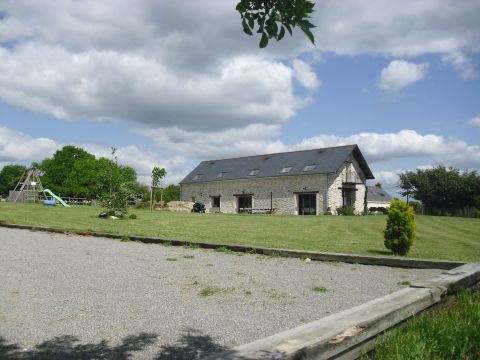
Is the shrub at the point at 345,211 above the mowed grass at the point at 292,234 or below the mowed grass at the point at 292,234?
above

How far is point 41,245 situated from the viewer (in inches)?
411

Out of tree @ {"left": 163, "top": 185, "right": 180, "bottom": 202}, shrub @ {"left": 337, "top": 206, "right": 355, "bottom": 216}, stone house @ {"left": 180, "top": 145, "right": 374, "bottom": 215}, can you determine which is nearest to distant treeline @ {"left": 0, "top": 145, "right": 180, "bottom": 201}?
stone house @ {"left": 180, "top": 145, "right": 374, "bottom": 215}

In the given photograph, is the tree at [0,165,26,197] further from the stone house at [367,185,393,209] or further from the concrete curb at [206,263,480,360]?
the concrete curb at [206,263,480,360]

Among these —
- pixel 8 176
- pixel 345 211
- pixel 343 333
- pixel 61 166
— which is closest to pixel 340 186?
pixel 345 211

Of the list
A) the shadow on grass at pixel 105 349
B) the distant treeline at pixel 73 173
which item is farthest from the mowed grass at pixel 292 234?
the distant treeline at pixel 73 173

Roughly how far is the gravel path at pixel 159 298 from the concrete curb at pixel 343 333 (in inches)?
38.2

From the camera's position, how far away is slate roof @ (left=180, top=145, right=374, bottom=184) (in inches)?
1634

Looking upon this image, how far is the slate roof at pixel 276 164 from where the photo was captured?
136 ft

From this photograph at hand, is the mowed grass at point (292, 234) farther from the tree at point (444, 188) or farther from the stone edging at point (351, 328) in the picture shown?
the tree at point (444, 188)

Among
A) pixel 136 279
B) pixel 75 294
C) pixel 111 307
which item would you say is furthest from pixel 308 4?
pixel 136 279

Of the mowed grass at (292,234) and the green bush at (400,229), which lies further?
the mowed grass at (292,234)

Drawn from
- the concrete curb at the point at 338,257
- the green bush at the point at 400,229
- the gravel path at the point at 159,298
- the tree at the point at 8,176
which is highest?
the tree at the point at 8,176

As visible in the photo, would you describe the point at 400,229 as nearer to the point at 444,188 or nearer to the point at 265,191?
the point at 265,191

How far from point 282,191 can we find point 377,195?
28.4m
